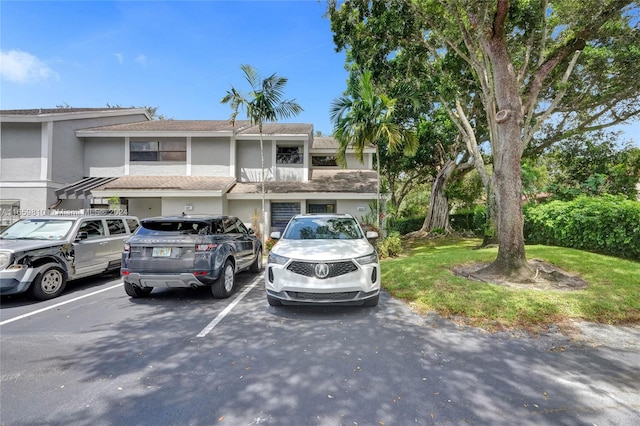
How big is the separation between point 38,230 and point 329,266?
684 centimetres

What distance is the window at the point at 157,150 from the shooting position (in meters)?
14.5

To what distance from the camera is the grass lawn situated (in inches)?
189

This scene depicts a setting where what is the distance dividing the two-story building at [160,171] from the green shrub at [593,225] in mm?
6434

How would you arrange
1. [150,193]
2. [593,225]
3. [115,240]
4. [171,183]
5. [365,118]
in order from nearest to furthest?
[115,240]
[593,225]
[365,118]
[150,193]
[171,183]

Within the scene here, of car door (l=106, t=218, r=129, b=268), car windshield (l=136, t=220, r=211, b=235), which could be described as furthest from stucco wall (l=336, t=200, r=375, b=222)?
car door (l=106, t=218, r=129, b=268)

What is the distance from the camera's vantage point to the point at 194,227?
588 centimetres

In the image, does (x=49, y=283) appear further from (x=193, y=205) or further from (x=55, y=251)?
(x=193, y=205)

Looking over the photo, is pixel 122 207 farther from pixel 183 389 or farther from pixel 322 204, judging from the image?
pixel 183 389

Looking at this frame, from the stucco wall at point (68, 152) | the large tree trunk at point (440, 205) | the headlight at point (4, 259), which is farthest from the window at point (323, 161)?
the headlight at point (4, 259)

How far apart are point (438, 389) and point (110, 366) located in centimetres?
366

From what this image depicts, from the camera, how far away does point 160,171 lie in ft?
47.3

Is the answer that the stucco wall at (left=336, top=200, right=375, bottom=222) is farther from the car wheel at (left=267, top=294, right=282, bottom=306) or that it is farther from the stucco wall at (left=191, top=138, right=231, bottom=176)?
the car wheel at (left=267, top=294, right=282, bottom=306)

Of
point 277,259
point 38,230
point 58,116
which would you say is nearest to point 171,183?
point 58,116

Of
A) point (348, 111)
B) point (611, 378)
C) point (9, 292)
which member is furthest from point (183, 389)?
point (348, 111)
